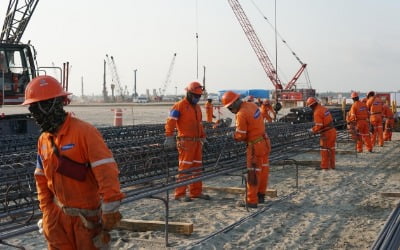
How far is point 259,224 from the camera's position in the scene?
6.99m

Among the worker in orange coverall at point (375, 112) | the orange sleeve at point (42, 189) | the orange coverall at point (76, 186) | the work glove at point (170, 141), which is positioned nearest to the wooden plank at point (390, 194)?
the work glove at point (170, 141)

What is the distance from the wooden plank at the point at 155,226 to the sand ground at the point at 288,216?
73mm

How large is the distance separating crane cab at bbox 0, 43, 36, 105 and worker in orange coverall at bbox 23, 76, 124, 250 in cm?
1033

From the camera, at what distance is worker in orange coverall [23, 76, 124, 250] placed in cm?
346

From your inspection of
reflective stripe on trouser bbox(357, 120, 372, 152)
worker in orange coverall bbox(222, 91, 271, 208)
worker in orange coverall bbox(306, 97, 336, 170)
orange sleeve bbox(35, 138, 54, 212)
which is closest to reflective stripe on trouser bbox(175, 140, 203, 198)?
worker in orange coverall bbox(222, 91, 271, 208)

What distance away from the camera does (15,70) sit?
13688 millimetres

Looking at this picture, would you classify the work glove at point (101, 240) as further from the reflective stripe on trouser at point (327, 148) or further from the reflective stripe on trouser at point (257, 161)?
the reflective stripe on trouser at point (327, 148)

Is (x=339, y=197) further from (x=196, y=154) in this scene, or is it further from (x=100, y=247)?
(x=100, y=247)

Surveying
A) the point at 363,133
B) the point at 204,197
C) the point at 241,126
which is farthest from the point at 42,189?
the point at 363,133

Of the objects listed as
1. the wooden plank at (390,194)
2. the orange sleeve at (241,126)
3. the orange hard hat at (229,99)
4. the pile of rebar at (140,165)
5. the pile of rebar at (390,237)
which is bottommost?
the wooden plank at (390,194)

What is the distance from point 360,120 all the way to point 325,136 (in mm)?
3299

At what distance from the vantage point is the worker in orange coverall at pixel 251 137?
7832mm

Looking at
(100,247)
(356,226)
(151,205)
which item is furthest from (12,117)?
(100,247)

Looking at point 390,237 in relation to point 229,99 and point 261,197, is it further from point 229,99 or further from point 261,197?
point 229,99
